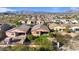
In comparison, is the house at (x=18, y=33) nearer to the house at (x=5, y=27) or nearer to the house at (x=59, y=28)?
the house at (x=5, y=27)

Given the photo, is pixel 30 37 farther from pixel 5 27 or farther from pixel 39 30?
pixel 5 27

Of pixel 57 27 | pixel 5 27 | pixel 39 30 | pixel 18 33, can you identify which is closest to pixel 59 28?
pixel 57 27

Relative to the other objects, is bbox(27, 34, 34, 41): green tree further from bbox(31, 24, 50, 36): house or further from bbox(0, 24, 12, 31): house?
bbox(0, 24, 12, 31): house

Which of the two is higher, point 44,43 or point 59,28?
point 59,28

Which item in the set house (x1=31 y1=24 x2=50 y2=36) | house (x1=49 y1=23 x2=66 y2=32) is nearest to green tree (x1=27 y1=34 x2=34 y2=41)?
house (x1=31 y1=24 x2=50 y2=36)
